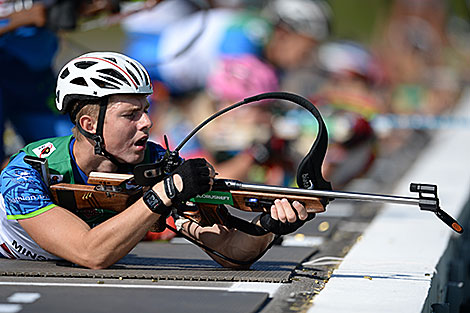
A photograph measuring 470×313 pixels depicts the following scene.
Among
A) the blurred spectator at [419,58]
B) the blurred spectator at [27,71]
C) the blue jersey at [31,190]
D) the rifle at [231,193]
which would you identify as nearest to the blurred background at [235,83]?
the blurred spectator at [27,71]

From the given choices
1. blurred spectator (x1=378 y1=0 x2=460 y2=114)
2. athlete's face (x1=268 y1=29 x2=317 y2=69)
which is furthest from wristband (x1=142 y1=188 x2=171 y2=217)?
blurred spectator (x1=378 y1=0 x2=460 y2=114)

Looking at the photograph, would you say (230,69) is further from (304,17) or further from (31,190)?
(31,190)

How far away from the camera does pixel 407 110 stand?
21.2 meters

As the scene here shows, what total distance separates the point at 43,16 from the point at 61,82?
10.8 feet

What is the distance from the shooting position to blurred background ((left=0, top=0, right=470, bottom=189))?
865 cm

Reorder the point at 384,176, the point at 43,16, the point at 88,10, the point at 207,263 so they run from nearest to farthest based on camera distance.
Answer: the point at 207,263
the point at 43,16
the point at 88,10
the point at 384,176

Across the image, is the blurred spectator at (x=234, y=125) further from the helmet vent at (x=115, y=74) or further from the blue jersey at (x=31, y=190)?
the helmet vent at (x=115, y=74)

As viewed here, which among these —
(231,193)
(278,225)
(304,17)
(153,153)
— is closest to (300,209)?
(278,225)

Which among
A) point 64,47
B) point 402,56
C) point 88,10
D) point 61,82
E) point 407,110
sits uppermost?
point 61,82

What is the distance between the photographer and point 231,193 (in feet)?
16.1

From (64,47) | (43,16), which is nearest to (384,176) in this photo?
(64,47)

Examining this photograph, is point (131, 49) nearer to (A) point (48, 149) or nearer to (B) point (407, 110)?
(B) point (407, 110)

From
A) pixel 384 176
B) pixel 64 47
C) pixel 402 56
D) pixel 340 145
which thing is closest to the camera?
pixel 64 47

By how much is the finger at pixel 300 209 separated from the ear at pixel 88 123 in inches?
49.4
